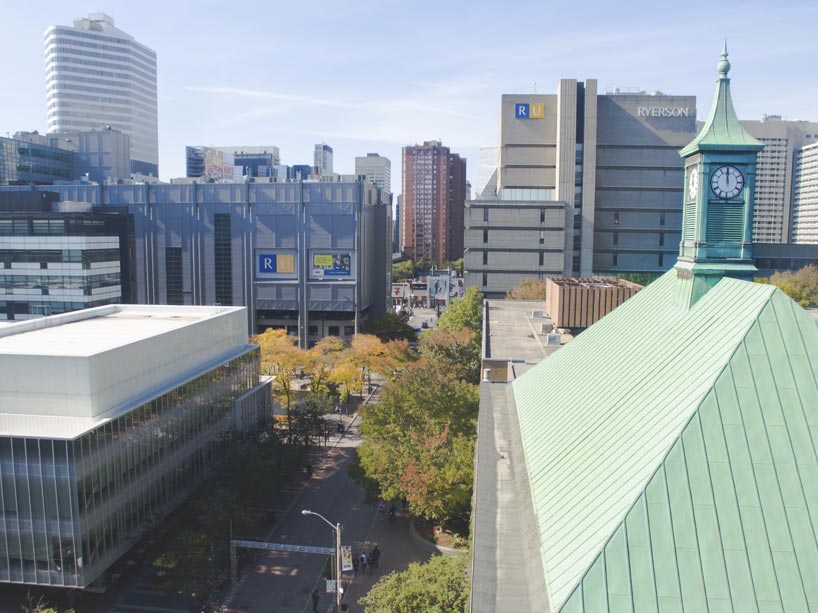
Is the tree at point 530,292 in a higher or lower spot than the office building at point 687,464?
lower

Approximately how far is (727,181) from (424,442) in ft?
70.7

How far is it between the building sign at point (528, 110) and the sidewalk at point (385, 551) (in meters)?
86.2

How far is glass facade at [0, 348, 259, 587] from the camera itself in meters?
30.4

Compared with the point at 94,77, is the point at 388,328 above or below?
below

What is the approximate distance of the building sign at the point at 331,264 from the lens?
88.4m

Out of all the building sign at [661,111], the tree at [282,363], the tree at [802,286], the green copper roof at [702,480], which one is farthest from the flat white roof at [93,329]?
the building sign at [661,111]

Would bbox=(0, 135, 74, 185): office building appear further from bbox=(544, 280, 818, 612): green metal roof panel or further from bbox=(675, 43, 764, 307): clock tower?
bbox=(544, 280, 818, 612): green metal roof panel

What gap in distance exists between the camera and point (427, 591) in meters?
24.0

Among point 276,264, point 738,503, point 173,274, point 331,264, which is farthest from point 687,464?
point 173,274

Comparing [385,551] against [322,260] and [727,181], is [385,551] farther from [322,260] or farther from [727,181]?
[322,260]

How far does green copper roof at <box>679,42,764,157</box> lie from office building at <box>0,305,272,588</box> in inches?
1131

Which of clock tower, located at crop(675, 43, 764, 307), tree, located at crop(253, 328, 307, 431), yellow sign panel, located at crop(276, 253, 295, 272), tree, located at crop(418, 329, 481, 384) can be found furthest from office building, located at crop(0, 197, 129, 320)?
clock tower, located at crop(675, 43, 764, 307)

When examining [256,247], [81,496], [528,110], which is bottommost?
[81,496]

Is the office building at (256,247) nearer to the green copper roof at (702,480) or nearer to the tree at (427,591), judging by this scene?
the tree at (427,591)
